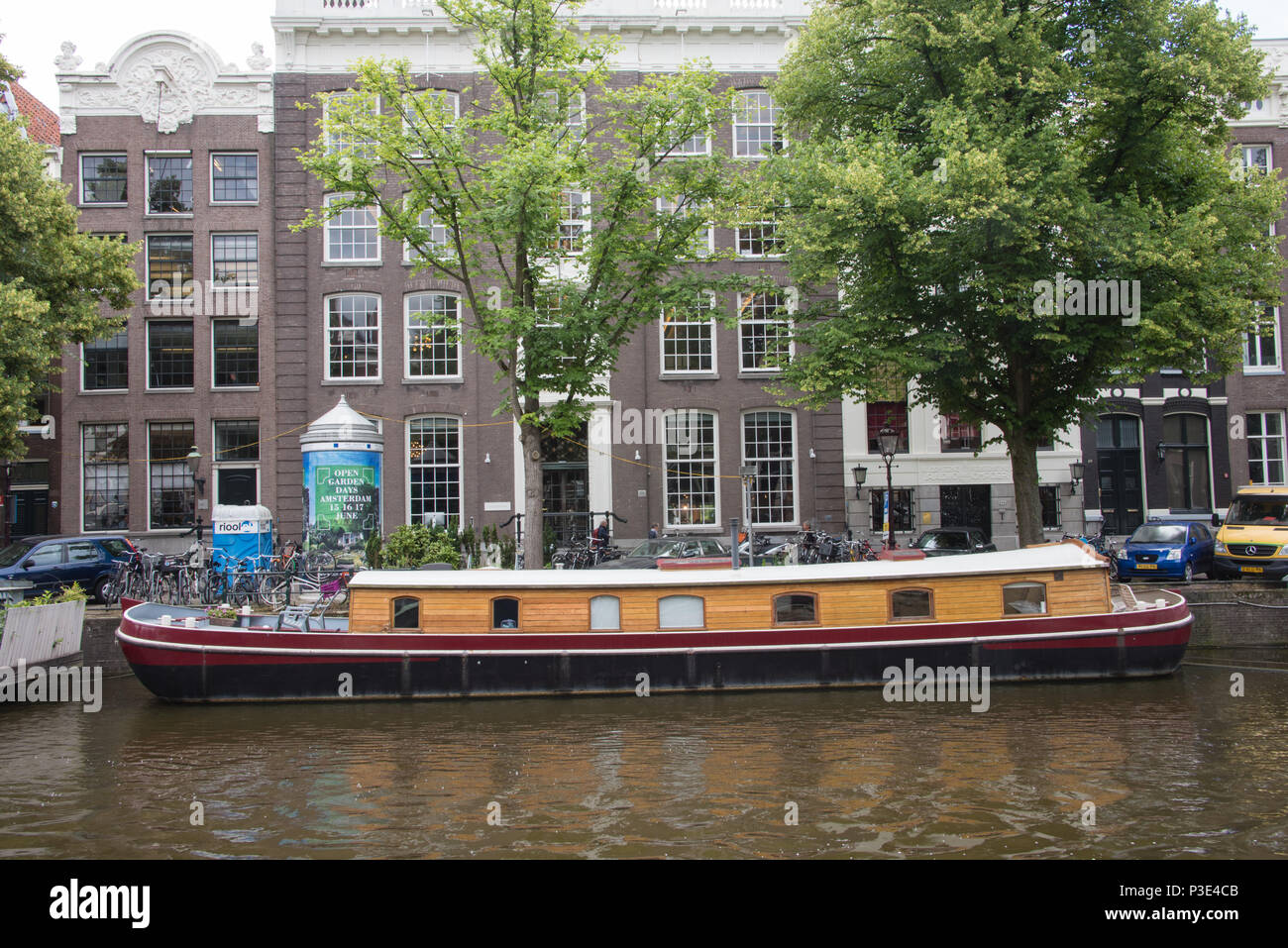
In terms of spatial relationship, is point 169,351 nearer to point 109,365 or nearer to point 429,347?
point 109,365

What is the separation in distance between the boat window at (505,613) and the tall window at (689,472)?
1392 cm

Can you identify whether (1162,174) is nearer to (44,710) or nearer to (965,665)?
(965,665)

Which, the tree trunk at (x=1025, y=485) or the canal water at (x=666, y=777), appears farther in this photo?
the tree trunk at (x=1025, y=485)

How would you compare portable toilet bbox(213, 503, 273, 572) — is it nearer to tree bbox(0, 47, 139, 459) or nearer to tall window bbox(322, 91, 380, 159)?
tree bbox(0, 47, 139, 459)

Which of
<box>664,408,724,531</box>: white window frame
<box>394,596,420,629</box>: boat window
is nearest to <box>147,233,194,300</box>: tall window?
<box>664,408,724,531</box>: white window frame

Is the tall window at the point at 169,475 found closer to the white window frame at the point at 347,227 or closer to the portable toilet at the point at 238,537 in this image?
the white window frame at the point at 347,227

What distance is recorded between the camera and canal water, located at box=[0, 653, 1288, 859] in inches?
340

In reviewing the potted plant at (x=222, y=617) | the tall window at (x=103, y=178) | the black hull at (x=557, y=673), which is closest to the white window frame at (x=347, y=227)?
the tall window at (x=103, y=178)

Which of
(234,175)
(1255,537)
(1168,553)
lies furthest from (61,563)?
(1255,537)

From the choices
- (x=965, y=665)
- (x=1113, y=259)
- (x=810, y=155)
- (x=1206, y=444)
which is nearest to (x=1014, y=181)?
(x=1113, y=259)

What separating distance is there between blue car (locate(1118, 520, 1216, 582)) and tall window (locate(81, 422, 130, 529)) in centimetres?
2857

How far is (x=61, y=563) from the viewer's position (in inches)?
818

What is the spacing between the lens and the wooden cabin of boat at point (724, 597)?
15.1 metres

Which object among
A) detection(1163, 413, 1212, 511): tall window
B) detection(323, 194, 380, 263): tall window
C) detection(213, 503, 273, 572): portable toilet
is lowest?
detection(213, 503, 273, 572): portable toilet
